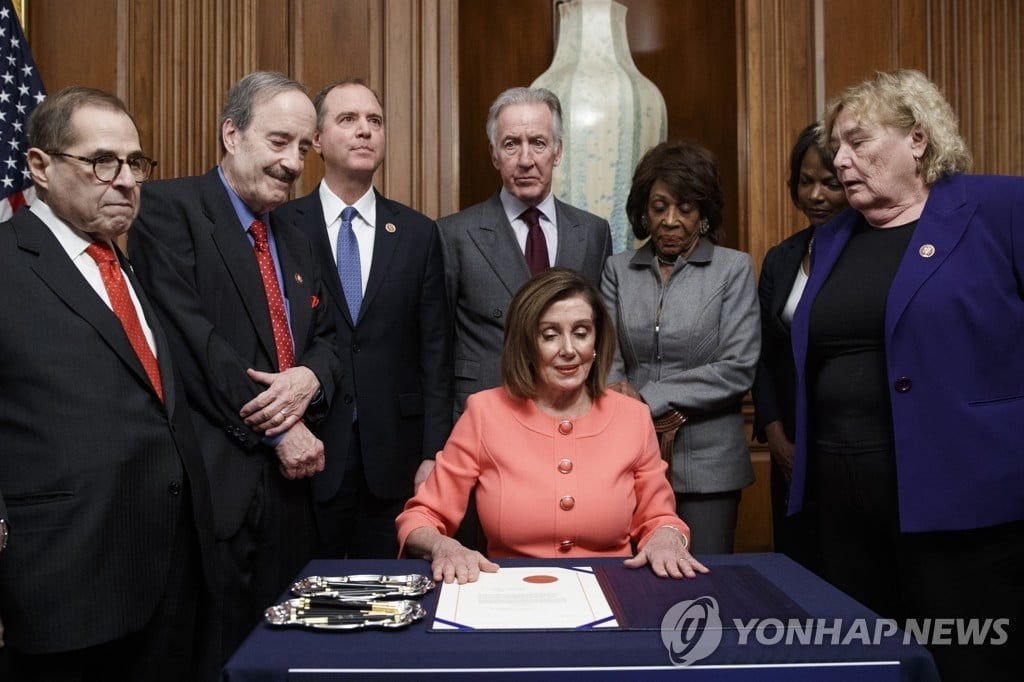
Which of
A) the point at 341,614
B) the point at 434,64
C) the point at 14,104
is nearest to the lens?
the point at 341,614

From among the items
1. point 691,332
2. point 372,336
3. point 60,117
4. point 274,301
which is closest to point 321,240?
point 372,336

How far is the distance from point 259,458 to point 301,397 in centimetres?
17

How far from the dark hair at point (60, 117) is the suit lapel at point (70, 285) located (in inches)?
6.2

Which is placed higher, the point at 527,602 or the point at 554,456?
the point at 554,456

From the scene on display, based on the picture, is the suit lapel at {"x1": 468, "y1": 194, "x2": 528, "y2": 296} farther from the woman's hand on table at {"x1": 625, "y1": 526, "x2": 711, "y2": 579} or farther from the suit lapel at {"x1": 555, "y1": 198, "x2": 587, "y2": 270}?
the woman's hand on table at {"x1": 625, "y1": 526, "x2": 711, "y2": 579}

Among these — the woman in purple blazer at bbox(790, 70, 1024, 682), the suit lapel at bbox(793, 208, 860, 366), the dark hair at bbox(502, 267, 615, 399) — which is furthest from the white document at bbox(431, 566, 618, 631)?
the suit lapel at bbox(793, 208, 860, 366)

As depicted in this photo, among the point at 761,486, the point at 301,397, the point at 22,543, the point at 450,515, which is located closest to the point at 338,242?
the point at 301,397

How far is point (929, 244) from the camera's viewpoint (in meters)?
2.06

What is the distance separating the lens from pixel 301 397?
2326mm

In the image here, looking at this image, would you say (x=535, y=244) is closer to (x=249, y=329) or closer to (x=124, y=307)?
(x=249, y=329)

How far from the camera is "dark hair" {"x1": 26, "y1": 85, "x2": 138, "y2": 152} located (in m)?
1.91

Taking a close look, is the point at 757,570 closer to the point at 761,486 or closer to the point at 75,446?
the point at 75,446

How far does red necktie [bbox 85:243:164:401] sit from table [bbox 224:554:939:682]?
73 centimetres

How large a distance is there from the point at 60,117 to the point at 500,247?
1342 mm
